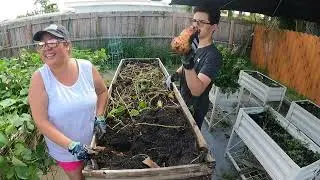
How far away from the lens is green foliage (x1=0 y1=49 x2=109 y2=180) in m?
2.03

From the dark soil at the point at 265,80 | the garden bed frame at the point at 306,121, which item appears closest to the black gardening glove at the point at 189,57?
the garden bed frame at the point at 306,121

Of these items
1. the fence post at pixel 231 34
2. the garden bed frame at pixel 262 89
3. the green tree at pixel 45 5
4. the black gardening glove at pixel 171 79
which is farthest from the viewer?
the green tree at pixel 45 5

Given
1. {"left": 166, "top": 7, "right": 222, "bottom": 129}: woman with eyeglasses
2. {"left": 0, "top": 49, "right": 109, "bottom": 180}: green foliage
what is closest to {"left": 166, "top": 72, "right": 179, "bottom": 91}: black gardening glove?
{"left": 166, "top": 7, "right": 222, "bottom": 129}: woman with eyeglasses

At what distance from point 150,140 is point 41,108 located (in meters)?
0.94

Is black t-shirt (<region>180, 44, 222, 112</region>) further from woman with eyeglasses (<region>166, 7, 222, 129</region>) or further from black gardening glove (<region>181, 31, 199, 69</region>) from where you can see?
black gardening glove (<region>181, 31, 199, 69</region>)

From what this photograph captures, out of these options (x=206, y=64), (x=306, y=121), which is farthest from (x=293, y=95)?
(x=206, y=64)

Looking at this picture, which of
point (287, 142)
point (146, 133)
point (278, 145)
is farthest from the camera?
point (287, 142)

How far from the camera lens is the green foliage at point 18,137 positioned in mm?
2033

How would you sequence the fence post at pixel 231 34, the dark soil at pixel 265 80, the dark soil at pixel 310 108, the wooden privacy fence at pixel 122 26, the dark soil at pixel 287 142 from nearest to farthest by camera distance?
the dark soil at pixel 287 142 < the dark soil at pixel 310 108 < the dark soil at pixel 265 80 < the wooden privacy fence at pixel 122 26 < the fence post at pixel 231 34

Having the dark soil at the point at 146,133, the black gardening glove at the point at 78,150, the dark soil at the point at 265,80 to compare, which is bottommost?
the dark soil at the point at 265,80

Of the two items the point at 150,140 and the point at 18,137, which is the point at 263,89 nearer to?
the point at 150,140

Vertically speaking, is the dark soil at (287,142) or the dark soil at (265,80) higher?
the dark soil at (265,80)

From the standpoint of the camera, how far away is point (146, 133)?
2.70m

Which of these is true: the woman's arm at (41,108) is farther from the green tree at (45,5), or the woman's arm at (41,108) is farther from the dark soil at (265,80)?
the green tree at (45,5)
